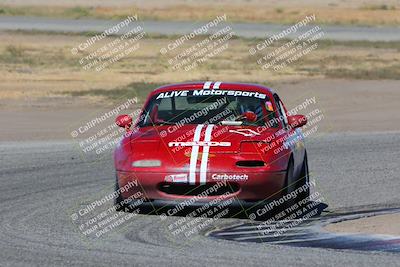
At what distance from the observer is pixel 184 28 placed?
5609 cm

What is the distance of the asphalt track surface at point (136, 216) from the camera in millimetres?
9531

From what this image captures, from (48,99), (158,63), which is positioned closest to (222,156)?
(48,99)

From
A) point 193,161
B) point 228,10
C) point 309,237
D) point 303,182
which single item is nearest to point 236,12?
point 228,10

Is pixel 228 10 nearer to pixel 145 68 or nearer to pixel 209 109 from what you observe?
pixel 145 68

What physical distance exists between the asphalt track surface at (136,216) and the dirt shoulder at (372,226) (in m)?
0.97

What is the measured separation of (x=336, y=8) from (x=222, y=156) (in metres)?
65.7

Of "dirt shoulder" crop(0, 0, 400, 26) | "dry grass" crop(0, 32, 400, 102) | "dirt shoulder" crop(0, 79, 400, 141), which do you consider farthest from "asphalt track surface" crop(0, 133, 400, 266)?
"dirt shoulder" crop(0, 0, 400, 26)

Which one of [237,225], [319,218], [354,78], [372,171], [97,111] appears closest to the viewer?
[237,225]

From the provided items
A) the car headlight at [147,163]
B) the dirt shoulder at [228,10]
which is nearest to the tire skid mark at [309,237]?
the car headlight at [147,163]

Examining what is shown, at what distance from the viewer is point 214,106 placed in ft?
43.8

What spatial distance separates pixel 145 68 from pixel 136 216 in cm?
2507

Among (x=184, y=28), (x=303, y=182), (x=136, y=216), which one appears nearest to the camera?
(x=136, y=216)

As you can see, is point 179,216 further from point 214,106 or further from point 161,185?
point 214,106

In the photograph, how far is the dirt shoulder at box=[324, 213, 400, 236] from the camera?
442 inches
